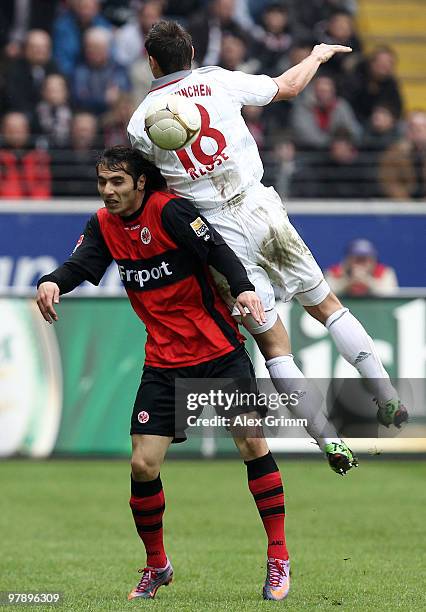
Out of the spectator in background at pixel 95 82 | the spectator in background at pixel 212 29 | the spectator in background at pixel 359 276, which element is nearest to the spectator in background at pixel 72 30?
the spectator in background at pixel 95 82

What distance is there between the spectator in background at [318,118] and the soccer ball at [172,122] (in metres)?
9.77

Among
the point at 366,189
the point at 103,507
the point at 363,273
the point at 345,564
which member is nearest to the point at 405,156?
the point at 366,189

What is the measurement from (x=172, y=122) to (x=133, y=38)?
35.3ft

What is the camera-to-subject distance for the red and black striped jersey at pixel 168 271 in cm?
645

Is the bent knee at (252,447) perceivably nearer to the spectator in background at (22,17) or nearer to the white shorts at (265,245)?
the white shorts at (265,245)

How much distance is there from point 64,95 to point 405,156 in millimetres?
4369

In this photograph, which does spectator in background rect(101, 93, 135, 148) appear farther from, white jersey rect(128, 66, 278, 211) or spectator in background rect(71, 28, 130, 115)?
white jersey rect(128, 66, 278, 211)

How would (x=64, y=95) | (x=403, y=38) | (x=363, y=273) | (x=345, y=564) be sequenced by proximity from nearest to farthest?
(x=345, y=564) → (x=363, y=273) → (x=64, y=95) → (x=403, y=38)

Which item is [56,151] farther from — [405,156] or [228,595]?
[228,595]

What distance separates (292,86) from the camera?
675 cm

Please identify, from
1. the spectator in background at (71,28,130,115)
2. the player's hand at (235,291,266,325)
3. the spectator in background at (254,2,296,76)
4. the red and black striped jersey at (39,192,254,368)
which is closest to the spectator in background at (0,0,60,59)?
the spectator in background at (71,28,130,115)

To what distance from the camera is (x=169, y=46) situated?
6457 millimetres

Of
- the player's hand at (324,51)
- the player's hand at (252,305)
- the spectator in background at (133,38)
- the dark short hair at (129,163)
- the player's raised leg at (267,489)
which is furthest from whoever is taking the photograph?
the spectator in background at (133,38)

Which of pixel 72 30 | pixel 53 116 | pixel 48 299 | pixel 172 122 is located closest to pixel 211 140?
pixel 172 122
